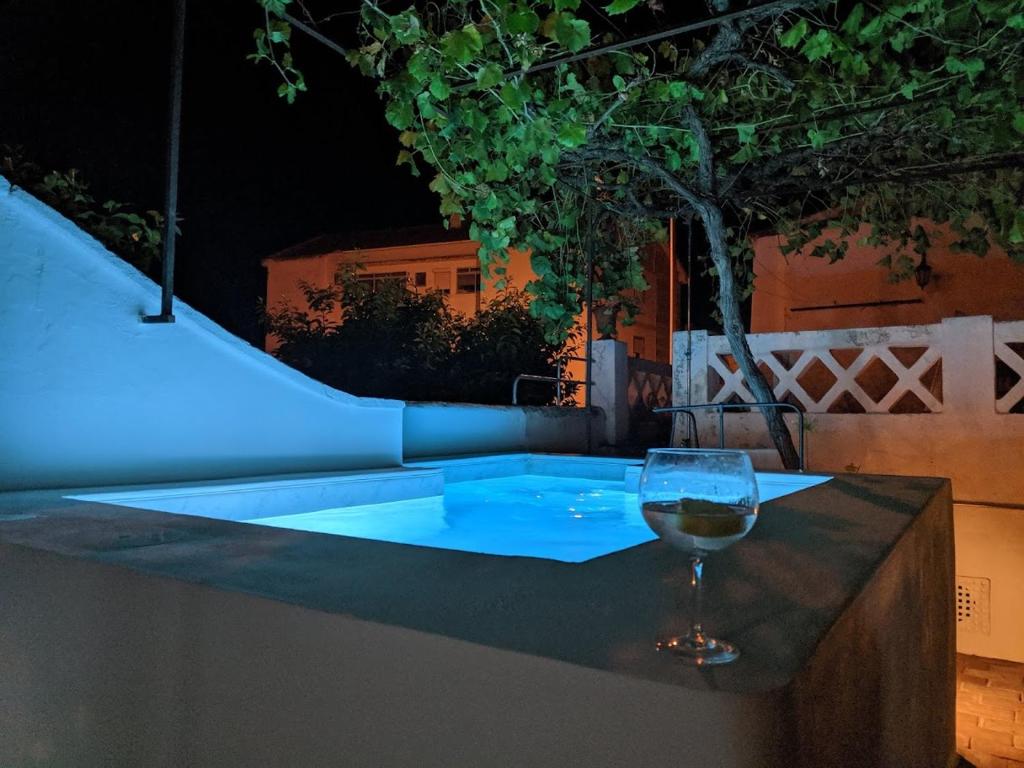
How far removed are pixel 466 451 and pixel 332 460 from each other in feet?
6.42

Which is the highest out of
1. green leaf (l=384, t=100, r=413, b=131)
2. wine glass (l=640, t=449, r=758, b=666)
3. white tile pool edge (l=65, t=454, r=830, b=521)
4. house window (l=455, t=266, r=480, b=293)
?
house window (l=455, t=266, r=480, b=293)

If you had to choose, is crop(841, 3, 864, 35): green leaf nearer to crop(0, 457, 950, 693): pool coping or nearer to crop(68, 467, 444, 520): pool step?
crop(0, 457, 950, 693): pool coping

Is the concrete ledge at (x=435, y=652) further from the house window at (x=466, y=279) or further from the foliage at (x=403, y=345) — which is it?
the house window at (x=466, y=279)

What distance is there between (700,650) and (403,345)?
657 cm

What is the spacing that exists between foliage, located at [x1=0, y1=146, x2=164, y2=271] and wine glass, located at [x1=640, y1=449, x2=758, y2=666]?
3740mm

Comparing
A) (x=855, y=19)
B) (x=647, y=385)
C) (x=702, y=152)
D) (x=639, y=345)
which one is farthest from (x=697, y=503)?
(x=639, y=345)

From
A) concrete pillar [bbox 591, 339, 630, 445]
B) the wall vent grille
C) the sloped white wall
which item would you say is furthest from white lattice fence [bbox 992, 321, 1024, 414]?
the sloped white wall

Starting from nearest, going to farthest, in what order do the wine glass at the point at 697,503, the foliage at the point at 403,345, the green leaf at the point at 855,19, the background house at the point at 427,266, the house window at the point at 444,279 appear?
1. the wine glass at the point at 697,503
2. the green leaf at the point at 855,19
3. the foliage at the point at 403,345
4. the background house at the point at 427,266
5. the house window at the point at 444,279

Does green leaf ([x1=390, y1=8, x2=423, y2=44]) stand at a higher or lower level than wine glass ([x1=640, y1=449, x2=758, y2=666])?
higher

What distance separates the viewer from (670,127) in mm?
4668

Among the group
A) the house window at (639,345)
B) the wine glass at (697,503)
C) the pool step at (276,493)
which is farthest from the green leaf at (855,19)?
the house window at (639,345)

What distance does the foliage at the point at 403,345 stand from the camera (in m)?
7.16

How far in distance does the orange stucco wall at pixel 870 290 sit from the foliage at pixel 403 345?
12.1 feet

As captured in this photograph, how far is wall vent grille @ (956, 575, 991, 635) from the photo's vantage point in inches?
205
